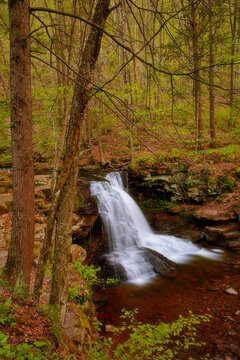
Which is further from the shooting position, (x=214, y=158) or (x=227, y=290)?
(x=214, y=158)

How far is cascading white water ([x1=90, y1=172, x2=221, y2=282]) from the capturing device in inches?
301

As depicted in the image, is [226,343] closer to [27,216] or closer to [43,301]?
[43,301]

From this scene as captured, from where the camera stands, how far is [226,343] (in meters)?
4.14

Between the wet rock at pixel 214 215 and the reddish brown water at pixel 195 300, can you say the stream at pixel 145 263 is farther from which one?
the wet rock at pixel 214 215

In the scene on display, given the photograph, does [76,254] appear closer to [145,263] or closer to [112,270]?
[112,270]

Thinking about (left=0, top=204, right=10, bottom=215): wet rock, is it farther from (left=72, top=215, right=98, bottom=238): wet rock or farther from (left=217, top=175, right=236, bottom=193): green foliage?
(left=217, top=175, right=236, bottom=193): green foliage

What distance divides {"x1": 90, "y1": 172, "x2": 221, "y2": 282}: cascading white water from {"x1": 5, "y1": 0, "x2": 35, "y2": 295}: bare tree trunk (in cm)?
437

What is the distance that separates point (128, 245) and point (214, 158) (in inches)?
239

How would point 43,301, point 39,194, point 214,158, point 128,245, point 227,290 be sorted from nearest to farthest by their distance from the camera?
point 43,301
point 227,290
point 39,194
point 128,245
point 214,158

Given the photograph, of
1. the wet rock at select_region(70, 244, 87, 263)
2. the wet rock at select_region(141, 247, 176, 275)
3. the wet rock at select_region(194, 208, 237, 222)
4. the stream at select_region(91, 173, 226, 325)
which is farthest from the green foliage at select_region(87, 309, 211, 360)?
the wet rock at select_region(194, 208, 237, 222)

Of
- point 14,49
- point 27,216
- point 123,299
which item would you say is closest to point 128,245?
point 123,299

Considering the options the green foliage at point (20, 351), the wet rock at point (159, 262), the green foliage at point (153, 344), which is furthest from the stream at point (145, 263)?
the green foliage at point (20, 351)

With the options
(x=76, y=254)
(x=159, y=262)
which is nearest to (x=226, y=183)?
(x=159, y=262)

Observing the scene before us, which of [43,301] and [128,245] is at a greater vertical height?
[43,301]
